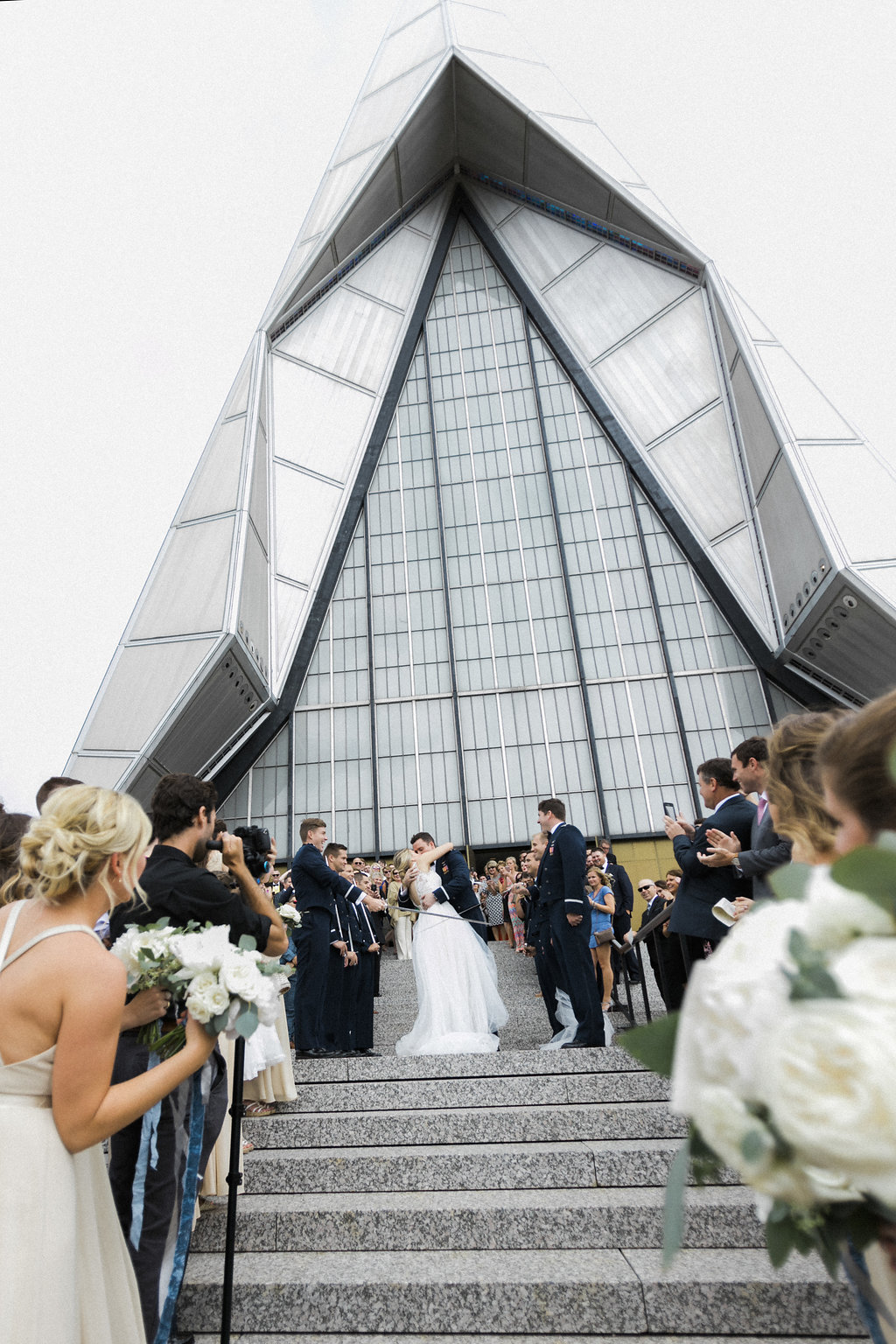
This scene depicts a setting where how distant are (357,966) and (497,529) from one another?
12612 millimetres

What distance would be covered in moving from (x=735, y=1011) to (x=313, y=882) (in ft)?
17.2

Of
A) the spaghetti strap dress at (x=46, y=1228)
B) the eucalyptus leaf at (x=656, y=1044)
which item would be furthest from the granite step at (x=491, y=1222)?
the eucalyptus leaf at (x=656, y=1044)

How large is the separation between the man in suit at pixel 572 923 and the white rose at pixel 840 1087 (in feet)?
14.9

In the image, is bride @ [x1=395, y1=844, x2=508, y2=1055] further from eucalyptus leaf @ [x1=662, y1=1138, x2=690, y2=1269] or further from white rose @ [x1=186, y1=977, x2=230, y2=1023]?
eucalyptus leaf @ [x1=662, y1=1138, x2=690, y2=1269]

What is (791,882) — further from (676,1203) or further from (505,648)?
(505,648)

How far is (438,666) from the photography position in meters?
16.6

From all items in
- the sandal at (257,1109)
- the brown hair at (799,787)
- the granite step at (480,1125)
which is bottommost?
the granite step at (480,1125)

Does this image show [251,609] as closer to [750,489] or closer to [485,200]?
[750,489]

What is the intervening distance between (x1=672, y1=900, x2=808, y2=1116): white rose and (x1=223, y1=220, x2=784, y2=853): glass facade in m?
14.2

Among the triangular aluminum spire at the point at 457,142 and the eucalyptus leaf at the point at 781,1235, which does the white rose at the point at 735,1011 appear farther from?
the triangular aluminum spire at the point at 457,142

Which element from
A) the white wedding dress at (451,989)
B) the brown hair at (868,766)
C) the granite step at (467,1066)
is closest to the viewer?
the brown hair at (868,766)

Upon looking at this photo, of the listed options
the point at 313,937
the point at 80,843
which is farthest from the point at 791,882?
the point at 313,937

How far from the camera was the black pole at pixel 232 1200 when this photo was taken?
7.74 ft

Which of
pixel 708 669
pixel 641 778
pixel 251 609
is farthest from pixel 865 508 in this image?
pixel 251 609
